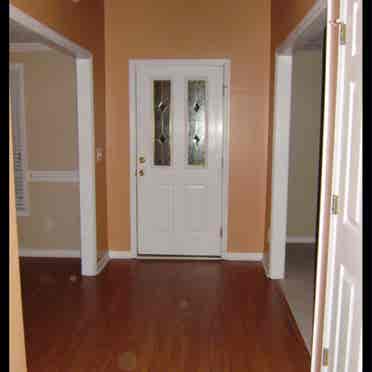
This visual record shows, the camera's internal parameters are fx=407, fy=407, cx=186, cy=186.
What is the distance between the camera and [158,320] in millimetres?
3203

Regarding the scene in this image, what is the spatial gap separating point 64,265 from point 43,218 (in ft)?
2.09

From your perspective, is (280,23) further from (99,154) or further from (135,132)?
(99,154)

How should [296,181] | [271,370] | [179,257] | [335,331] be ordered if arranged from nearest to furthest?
1. [335,331]
2. [271,370]
3. [179,257]
4. [296,181]

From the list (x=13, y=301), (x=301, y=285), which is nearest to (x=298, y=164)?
(x=301, y=285)

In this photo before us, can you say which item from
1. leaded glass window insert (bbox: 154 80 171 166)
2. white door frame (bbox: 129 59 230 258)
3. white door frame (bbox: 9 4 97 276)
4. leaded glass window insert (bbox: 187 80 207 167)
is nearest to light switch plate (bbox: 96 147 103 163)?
white door frame (bbox: 9 4 97 276)

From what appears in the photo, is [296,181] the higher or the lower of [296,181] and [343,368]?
the higher

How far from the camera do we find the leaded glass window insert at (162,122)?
455 centimetres

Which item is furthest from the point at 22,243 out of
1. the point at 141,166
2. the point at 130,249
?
the point at 141,166

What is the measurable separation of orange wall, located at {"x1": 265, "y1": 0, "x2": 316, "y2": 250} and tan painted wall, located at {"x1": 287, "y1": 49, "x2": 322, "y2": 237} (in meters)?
1.16

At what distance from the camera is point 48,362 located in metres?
2.62

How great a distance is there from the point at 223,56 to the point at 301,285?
8.30 ft

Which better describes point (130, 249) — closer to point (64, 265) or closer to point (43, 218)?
point (64, 265)

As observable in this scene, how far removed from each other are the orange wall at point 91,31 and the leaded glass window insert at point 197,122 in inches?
37.8

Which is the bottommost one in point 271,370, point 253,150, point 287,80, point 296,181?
point 271,370
